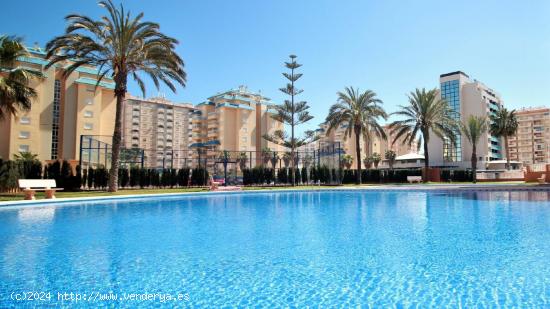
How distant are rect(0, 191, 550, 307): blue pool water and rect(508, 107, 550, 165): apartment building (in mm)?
→ 98463

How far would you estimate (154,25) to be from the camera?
17.8m

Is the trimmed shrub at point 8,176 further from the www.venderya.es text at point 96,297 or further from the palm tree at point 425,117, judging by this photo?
the palm tree at point 425,117

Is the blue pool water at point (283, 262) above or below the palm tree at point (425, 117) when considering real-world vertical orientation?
below

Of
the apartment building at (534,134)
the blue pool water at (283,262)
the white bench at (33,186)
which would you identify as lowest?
the blue pool water at (283,262)

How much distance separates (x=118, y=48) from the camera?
17.7 metres

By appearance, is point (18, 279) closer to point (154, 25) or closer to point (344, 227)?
point (344, 227)

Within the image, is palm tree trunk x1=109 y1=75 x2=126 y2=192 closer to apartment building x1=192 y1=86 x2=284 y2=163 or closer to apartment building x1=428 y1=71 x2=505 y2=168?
apartment building x1=192 y1=86 x2=284 y2=163

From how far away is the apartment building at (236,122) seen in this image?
73.6 meters

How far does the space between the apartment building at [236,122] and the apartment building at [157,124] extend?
28.1 ft

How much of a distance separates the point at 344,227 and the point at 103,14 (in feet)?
52.3

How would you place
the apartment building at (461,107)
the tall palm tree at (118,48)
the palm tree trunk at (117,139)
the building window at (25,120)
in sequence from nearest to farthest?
the tall palm tree at (118,48)
the palm tree trunk at (117,139)
the building window at (25,120)
the apartment building at (461,107)

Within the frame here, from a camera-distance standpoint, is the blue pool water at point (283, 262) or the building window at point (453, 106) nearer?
the blue pool water at point (283, 262)

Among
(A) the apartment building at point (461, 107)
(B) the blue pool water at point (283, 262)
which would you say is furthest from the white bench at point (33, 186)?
(A) the apartment building at point (461, 107)

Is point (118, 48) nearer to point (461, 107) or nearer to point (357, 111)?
point (357, 111)
